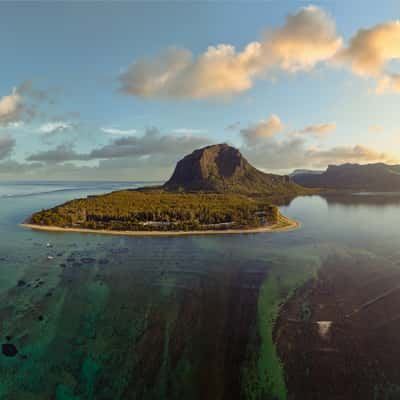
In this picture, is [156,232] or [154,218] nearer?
[156,232]

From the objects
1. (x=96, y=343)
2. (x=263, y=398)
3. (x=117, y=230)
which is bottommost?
(x=263, y=398)

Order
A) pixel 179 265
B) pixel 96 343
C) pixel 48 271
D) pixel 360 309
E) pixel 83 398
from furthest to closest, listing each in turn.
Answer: pixel 179 265, pixel 48 271, pixel 360 309, pixel 96 343, pixel 83 398

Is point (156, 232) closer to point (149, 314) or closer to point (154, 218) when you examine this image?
point (154, 218)

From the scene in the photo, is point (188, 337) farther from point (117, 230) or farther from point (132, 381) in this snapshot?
point (117, 230)

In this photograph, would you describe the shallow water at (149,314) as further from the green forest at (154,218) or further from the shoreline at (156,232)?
the green forest at (154,218)

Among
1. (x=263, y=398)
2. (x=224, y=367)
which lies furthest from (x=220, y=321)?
(x=263, y=398)

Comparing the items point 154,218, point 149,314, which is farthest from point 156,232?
point 149,314

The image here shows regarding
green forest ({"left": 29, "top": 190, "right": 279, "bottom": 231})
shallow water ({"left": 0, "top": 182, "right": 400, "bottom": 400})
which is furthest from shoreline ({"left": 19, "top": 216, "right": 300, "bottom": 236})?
shallow water ({"left": 0, "top": 182, "right": 400, "bottom": 400})

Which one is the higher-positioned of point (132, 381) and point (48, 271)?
point (48, 271)
